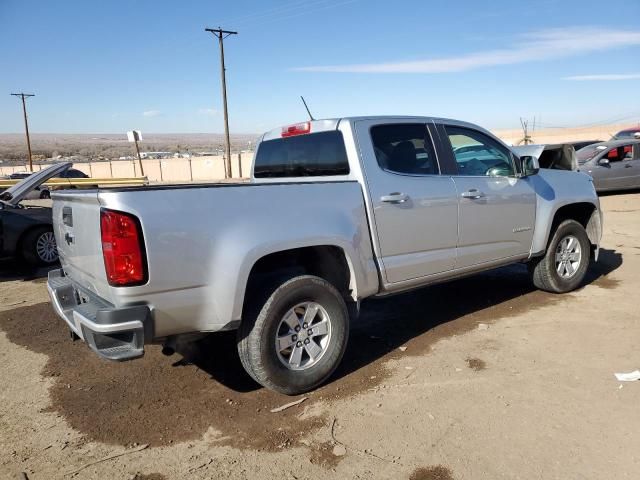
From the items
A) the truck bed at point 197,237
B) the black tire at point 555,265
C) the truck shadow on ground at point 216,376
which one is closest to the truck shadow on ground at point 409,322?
the truck shadow on ground at point 216,376

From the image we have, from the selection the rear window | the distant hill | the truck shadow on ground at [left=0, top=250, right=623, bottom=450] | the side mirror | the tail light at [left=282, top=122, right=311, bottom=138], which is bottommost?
the truck shadow on ground at [left=0, top=250, right=623, bottom=450]

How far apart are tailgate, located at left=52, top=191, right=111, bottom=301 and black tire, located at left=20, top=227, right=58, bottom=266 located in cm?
499

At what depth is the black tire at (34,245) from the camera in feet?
27.5

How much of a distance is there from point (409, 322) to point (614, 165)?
12.6 metres

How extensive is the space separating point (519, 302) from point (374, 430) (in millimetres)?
3134

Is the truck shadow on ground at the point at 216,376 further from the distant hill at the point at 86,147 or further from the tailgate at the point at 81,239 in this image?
the distant hill at the point at 86,147

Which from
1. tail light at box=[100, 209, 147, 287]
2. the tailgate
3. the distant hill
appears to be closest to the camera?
tail light at box=[100, 209, 147, 287]

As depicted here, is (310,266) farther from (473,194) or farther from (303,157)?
(473,194)

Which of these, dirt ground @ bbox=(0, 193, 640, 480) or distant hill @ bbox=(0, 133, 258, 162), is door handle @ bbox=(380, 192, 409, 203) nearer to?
dirt ground @ bbox=(0, 193, 640, 480)

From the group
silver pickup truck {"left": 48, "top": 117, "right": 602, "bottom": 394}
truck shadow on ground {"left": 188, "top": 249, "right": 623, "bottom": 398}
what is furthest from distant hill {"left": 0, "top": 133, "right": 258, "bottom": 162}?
silver pickup truck {"left": 48, "top": 117, "right": 602, "bottom": 394}

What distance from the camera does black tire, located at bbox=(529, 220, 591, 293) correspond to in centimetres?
572

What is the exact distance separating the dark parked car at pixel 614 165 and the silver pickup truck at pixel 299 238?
10806mm

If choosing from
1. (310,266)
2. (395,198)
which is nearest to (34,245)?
(310,266)

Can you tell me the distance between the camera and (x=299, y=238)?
3.58 meters
